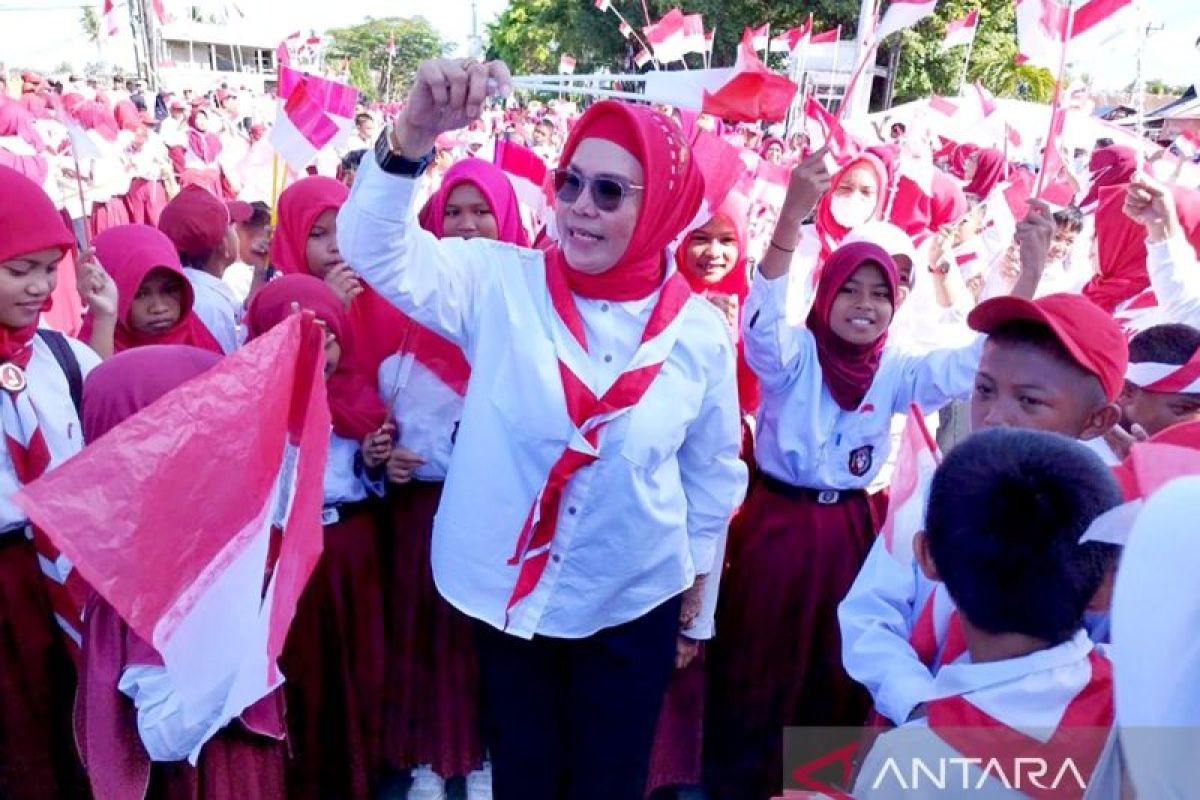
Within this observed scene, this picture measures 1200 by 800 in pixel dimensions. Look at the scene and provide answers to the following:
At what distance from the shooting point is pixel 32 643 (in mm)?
2160

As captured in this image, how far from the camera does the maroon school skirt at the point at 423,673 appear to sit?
2.63 meters

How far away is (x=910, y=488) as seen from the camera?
176cm

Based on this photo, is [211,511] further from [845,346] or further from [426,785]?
[845,346]

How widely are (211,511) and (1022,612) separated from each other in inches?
50.4

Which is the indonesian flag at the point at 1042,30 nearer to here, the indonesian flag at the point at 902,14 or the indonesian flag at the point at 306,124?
the indonesian flag at the point at 902,14

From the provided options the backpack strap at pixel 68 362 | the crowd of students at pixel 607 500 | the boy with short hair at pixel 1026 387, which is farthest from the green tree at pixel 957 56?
the backpack strap at pixel 68 362

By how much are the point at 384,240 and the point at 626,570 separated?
2.74 feet

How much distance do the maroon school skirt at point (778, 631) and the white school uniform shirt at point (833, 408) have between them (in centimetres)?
8

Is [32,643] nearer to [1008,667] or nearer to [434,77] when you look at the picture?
[434,77]

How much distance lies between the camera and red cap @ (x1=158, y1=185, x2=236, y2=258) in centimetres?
378

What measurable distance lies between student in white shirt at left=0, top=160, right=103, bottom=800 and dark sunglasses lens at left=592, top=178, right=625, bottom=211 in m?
1.40

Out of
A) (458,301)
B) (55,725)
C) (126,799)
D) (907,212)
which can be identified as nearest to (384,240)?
(458,301)

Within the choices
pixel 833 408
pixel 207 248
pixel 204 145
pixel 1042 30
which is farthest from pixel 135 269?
pixel 204 145

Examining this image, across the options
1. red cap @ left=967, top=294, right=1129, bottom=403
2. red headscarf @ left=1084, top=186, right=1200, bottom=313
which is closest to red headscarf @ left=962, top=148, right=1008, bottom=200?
red headscarf @ left=1084, top=186, right=1200, bottom=313
